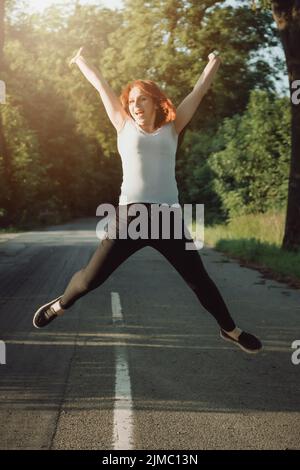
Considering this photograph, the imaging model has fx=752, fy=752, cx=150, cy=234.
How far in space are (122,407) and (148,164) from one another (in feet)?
5.71

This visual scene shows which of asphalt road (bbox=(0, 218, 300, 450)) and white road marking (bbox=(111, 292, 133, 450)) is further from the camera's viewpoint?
asphalt road (bbox=(0, 218, 300, 450))

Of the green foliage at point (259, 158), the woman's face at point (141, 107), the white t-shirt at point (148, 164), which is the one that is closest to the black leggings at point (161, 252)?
the white t-shirt at point (148, 164)

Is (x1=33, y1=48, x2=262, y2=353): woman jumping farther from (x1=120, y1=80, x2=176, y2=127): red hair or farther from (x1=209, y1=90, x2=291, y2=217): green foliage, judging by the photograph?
(x1=209, y1=90, x2=291, y2=217): green foliage

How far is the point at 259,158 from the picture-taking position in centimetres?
2808

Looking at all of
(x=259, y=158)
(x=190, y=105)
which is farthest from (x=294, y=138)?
(x=190, y=105)

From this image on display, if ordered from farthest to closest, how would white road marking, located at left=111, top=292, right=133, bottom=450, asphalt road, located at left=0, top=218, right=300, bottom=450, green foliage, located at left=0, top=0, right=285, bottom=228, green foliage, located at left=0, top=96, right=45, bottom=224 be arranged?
1. green foliage, located at left=0, top=96, right=45, bottom=224
2. green foliage, located at left=0, top=0, right=285, bottom=228
3. asphalt road, located at left=0, top=218, right=300, bottom=450
4. white road marking, located at left=111, top=292, right=133, bottom=450

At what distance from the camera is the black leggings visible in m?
4.93

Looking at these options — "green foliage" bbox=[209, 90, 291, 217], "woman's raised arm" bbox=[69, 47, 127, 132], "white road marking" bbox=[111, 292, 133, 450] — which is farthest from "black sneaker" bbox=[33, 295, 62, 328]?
"green foliage" bbox=[209, 90, 291, 217]

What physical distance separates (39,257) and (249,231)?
7654 millimetres

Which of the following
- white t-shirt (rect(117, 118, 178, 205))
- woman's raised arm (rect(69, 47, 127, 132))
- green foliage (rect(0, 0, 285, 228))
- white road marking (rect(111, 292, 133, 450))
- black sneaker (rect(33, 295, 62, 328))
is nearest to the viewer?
white road marking (rect(111, 292, 133, 450))

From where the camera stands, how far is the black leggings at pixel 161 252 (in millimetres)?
4930

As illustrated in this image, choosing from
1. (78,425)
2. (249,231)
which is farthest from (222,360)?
(249,231)

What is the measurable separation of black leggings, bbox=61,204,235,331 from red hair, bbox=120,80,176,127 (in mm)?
610

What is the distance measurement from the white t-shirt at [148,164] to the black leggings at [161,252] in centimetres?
11
